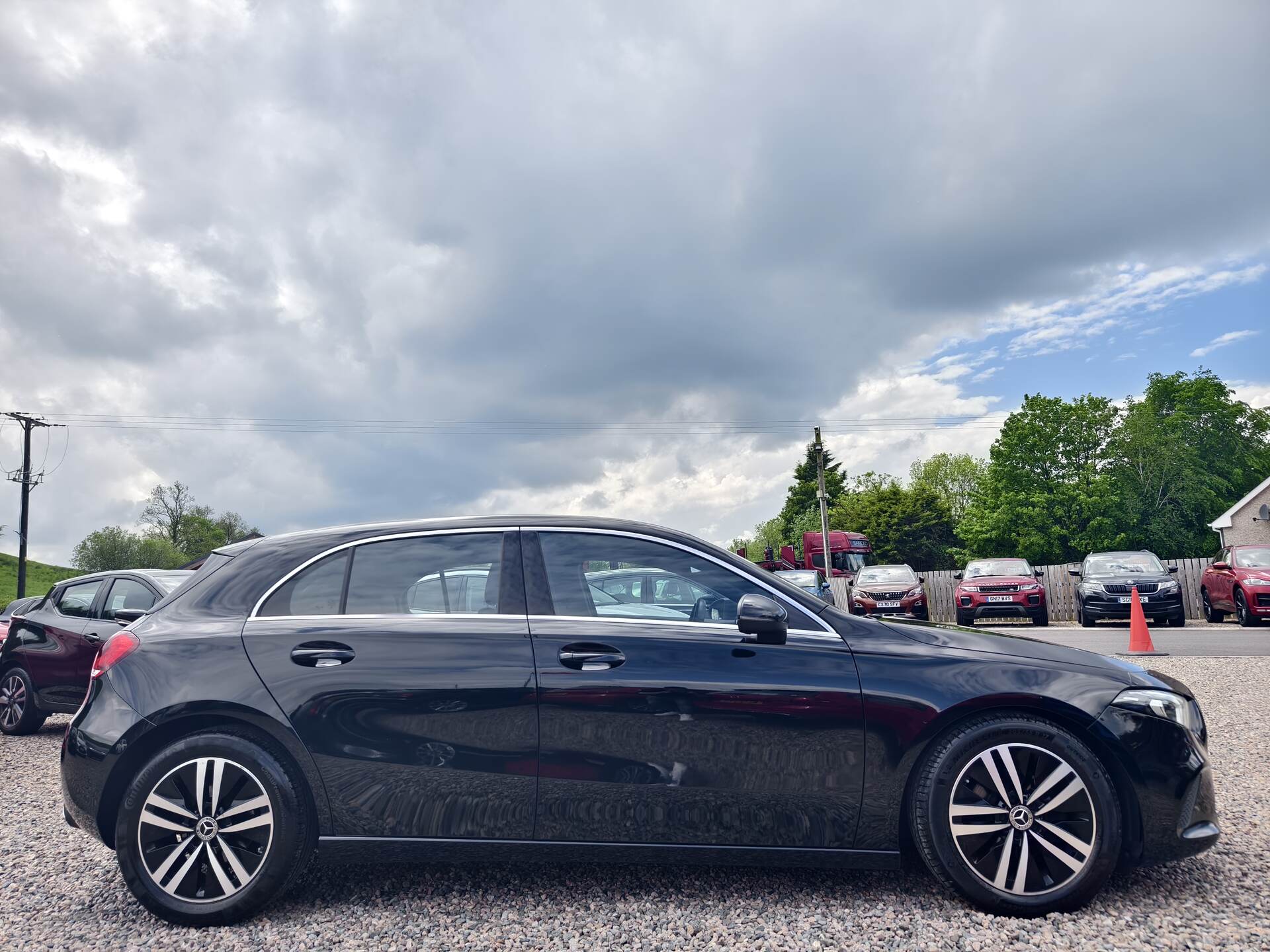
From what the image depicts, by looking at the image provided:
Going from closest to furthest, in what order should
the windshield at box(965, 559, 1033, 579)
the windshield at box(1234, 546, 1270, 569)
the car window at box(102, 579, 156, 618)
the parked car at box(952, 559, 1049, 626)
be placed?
1. the car window at box(102, 579, 156, 618)
2. the windshield at box(1234, 546, 1270, 569)
3. the parked car at box(952, 559, 1049, 626)
4. the windshield at box(965, 559, 1033, 579)

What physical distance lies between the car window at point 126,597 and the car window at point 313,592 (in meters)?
4.94

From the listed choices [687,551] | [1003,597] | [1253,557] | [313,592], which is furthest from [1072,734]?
[1253,557]

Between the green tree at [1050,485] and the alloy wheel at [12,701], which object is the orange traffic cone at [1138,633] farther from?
the green tree at [1050,485]

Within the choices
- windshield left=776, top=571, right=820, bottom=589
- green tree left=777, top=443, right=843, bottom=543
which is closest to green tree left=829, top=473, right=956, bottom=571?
green tree left=777, top=443, right=843, bottom=543

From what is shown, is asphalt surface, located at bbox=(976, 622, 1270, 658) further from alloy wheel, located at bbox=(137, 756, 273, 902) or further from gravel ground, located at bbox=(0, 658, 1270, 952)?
alloy wheel, located at bbox=(137, 756, 273, 902)

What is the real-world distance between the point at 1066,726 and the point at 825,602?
3.29ft

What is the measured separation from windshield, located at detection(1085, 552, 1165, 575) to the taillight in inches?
792

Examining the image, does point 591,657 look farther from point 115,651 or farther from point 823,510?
point 823,510

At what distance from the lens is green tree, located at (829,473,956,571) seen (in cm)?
6700

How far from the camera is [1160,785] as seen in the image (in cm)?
316

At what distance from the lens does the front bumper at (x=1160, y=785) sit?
10.3 feet

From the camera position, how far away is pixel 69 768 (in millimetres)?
3400

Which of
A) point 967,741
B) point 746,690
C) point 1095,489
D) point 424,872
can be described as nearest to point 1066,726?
point 967,741

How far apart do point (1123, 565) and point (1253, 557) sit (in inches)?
94.6
